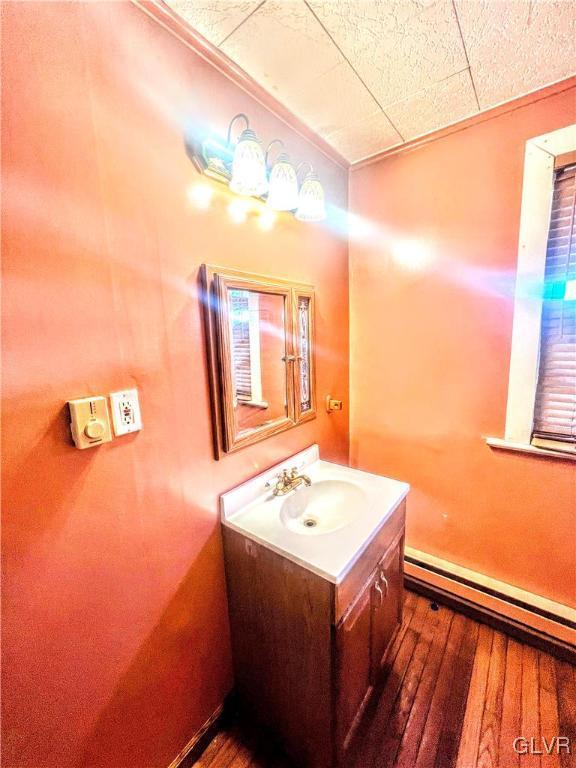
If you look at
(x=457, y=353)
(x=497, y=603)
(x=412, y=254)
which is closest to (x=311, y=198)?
(x=412, y=254)

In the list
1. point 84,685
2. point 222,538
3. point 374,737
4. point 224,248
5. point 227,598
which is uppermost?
point 224,248

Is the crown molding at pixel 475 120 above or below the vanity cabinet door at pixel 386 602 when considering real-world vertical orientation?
above

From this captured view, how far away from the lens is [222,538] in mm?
1129

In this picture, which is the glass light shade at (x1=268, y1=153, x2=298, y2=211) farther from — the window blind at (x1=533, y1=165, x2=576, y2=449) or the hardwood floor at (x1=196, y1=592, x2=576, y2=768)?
the hardwood floor at (x1=196, y1=592, x2=576, y2=768)

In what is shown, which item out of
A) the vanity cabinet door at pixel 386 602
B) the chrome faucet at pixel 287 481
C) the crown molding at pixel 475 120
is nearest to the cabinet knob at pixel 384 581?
the vanity cabinet door at pixel 386 602

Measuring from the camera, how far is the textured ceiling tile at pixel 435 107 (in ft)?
3.74

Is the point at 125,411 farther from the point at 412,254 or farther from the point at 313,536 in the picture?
the point at 412,254

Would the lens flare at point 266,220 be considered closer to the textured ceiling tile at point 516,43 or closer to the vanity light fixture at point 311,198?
the vanity light fixture at point 311,198

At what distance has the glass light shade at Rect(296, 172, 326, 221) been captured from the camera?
1.22 metres

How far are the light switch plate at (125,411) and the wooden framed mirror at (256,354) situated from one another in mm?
261

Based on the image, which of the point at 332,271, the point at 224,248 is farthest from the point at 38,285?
the point at 332,271

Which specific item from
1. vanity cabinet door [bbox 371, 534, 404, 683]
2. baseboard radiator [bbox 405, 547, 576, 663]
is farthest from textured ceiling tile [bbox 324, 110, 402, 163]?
baseboard radiator [bbox 405, 547, 576, 663]

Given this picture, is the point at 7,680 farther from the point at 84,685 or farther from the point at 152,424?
the point at 152,424

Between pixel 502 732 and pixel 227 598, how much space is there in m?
1.11
